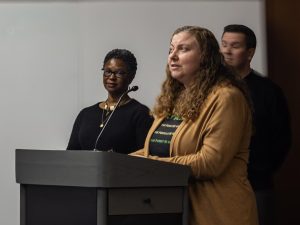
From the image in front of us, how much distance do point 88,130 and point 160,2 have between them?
734 millimetres

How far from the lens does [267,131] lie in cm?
273

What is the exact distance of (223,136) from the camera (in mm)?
1986

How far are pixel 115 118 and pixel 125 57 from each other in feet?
1.16

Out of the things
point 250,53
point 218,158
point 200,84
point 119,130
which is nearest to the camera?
point 218,158

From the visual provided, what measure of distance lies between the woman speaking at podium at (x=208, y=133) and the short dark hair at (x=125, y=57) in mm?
705

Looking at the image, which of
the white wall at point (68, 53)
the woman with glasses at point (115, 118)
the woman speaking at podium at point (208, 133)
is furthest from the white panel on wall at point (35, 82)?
the woman speaking at podium at point (208, 133)

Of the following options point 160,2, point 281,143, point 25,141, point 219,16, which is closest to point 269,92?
point 281,143

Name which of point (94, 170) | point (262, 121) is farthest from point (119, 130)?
point (94, 170)

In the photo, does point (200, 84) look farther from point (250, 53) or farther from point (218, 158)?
point (250, 53)

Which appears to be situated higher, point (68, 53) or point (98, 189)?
point (68, 53)

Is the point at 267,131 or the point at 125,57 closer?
the point at 267,131

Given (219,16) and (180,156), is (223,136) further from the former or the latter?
(219,16)

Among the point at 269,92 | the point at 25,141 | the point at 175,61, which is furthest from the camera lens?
the point at 25,141

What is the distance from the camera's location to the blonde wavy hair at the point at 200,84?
6.89 ft
